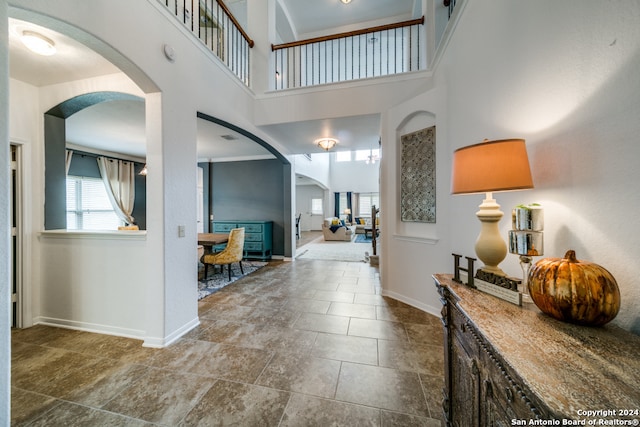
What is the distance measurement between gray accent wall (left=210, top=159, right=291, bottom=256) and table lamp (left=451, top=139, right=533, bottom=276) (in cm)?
488

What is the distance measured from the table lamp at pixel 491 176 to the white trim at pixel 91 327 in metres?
3.10

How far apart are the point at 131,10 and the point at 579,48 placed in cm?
301

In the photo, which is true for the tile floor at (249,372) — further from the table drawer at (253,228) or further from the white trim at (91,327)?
the table drawer at (253,228)

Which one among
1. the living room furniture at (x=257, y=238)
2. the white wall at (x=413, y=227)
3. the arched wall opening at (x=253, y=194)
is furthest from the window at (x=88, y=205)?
the white wall at (x=413, y=227)

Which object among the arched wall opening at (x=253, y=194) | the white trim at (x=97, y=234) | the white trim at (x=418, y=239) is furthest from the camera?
the arched wall opening at (x=253, y=194)

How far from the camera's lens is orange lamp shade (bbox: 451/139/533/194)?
3.69ft

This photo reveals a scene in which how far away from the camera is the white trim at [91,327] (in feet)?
7.74

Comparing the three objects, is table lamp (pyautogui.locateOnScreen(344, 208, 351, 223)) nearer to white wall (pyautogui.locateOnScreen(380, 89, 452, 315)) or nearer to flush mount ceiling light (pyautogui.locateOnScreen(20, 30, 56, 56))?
white wall (pyautogui.locateOnScreen(380, 89, 452, 315))

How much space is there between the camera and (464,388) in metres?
1.06

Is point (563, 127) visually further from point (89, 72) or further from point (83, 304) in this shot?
point (83, 304)

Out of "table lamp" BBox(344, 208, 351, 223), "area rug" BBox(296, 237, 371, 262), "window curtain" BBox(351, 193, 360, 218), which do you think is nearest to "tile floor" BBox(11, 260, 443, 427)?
"area rug" BBox(296, 237, 371, 262)

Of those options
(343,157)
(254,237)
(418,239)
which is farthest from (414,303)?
(343,157)

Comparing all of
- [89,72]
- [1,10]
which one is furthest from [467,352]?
[89,72]

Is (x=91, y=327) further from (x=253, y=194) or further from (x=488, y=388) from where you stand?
(x=253, y=194)
